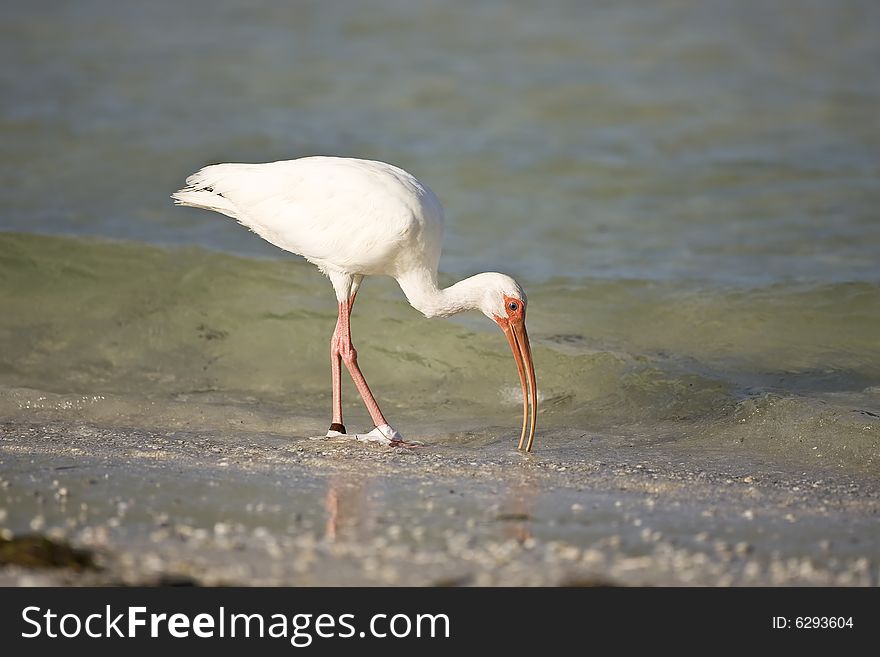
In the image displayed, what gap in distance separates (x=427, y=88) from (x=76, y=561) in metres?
16.8

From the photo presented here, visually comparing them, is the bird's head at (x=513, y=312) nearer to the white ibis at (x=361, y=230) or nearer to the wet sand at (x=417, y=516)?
the white ibis at (x=361, y=230)

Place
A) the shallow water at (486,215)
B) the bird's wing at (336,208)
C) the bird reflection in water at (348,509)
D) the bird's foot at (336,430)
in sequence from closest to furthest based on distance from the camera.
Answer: the bird reflection in water at (348,509)
the bird's wing at (336,208)
the bird's foot at (336,430)
the shallow water at (486,215)

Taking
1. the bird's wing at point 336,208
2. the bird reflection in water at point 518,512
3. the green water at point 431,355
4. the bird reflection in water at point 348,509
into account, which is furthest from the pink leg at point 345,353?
the bird reflection in water at point 518,512

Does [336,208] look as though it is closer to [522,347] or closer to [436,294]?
[436,294]

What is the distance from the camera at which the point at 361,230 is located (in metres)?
8.12

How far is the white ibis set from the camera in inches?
320

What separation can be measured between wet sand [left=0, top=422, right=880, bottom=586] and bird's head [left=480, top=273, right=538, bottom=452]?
0.70m

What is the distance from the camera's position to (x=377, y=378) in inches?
412

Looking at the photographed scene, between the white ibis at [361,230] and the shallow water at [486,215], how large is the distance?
83 cm

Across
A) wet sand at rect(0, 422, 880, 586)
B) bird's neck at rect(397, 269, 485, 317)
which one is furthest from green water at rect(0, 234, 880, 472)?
wet sand at rect(0, 422, 880, 586)

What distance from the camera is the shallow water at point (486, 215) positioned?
31.6 feet

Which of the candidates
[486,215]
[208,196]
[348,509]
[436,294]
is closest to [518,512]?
[348,509]

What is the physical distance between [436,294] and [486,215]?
25.7 feet
